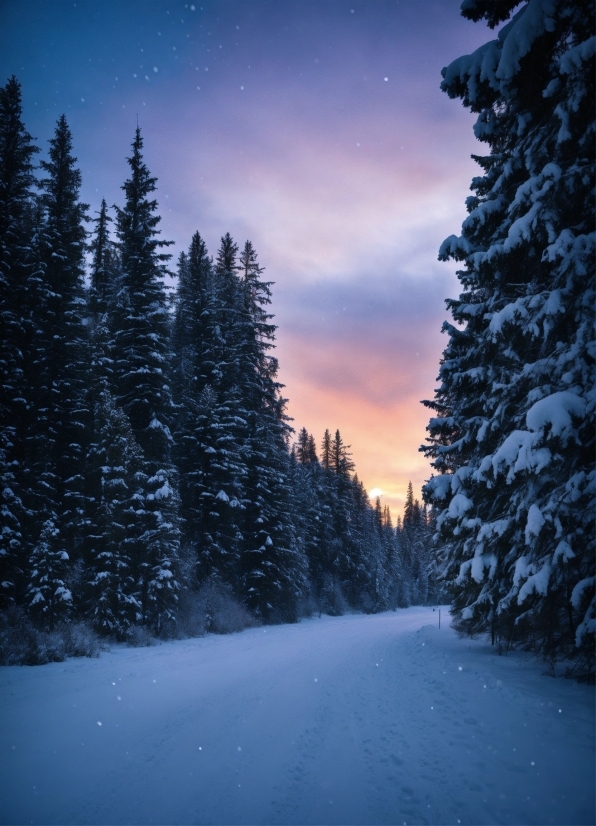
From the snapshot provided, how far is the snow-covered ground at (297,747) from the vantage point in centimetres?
414

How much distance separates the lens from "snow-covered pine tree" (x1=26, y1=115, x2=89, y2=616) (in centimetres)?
1705

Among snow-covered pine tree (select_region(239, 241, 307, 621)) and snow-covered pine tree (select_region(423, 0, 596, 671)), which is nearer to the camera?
snow-covered pine tree (select_region(423, 0, 596, 671))

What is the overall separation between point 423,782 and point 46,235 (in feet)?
77.0

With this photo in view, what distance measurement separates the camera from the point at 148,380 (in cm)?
1989

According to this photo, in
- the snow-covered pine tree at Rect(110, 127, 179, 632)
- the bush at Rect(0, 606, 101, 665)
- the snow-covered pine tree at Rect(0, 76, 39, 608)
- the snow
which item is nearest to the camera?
the snow

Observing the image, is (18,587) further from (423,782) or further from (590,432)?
(590,432)

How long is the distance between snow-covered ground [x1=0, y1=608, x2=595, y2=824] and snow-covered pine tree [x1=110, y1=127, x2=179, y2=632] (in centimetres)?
698

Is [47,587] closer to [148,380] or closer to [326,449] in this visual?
[148,380]

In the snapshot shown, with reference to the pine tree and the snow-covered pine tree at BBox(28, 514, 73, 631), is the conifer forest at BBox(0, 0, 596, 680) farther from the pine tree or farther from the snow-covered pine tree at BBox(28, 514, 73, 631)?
the pine tree

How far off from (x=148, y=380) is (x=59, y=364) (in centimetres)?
379

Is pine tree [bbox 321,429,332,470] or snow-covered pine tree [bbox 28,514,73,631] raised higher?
pine tree [bbox 321,429,332,470]

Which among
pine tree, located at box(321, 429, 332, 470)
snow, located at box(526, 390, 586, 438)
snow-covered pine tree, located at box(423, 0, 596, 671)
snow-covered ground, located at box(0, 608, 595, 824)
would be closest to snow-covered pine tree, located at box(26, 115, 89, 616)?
snow-covered ground, located at box(0, 608, 595, 824)

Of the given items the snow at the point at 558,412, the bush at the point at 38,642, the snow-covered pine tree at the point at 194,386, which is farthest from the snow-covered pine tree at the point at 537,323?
the snow-covered pine tree at the point at 194,386

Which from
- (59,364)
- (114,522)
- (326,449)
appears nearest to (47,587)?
(114,522)
